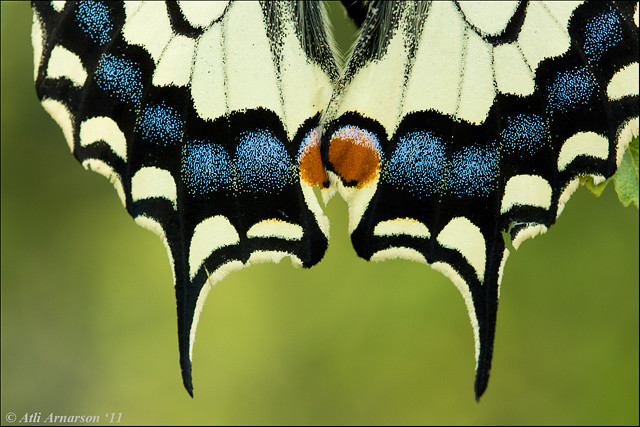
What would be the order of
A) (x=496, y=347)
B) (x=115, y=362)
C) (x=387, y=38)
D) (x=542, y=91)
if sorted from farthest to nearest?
(x=115, y=362) → (x=496, y=347) → (x=387, y=38) → (x=542, y=91)

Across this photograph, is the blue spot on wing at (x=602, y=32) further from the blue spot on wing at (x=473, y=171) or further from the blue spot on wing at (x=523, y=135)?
the blue spot on wing at (x=473, y=171)

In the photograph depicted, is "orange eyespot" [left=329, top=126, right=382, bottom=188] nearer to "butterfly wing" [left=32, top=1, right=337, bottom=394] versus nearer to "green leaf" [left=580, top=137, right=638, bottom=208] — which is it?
"butterfly wing" [left=32, top=1, right=337, bottom=394]

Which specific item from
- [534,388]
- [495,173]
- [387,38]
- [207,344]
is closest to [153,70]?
[387,38]

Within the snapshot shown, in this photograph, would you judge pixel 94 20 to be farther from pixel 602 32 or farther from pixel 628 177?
pixel 628 177

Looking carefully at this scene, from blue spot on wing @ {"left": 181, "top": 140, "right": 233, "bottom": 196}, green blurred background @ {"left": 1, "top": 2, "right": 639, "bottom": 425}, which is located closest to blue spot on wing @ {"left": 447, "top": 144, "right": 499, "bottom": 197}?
blue spot on wing @ {"left": 181, "top": 140, "right": 233, "bottom": 196}

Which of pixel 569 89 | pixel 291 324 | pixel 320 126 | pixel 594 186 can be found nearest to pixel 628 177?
pixel 594 186

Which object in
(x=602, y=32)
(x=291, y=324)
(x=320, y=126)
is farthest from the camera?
(x=291, y=324)

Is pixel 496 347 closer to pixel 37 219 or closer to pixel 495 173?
pixel 495 173
